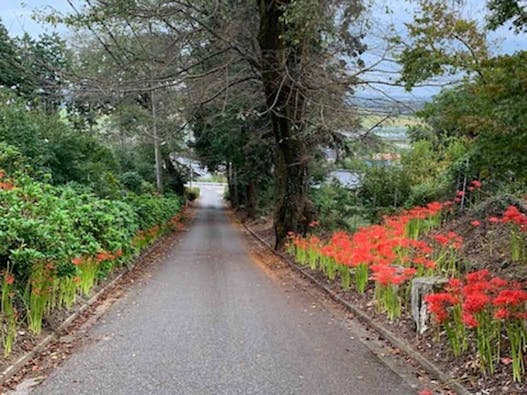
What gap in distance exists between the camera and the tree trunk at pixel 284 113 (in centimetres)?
1027

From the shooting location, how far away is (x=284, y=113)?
11.5 m

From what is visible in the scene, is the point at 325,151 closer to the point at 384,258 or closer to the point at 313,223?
the point at 313,223

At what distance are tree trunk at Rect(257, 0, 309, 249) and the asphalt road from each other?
4.64 meters

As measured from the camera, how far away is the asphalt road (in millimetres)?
4035

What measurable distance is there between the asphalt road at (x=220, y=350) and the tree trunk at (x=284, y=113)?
4.64 metres

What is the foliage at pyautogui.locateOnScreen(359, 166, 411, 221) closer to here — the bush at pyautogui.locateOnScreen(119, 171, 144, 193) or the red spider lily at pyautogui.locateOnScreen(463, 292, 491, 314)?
the red spider lily at pyautogui.locateOnScreen(463, 292, 491, 314)

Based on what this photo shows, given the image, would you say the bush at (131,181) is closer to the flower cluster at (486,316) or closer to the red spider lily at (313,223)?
the red spider lily at (313,223)

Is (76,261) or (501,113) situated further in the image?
(76,261)

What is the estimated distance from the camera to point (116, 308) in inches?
275

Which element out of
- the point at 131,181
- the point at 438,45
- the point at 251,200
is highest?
the point at 438,45

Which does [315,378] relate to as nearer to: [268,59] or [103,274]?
[103,274]

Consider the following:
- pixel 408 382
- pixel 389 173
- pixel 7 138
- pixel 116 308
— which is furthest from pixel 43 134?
pixel 408 382

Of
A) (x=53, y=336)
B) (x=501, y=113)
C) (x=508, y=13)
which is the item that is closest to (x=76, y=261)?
(x=53, y=336)

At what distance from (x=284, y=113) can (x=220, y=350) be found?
765 centimetres
